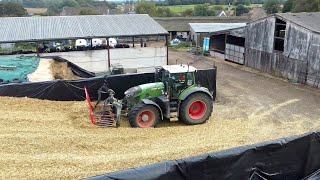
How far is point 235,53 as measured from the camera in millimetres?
31953

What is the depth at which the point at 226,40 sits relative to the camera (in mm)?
34719

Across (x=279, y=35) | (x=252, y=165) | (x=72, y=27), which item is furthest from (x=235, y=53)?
(x=252, y=165)

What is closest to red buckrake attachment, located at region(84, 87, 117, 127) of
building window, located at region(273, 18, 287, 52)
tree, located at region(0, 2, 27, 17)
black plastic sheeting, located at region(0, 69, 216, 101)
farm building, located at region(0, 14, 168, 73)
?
black plastic sheeting, located at region(0, 69, 216, 101)

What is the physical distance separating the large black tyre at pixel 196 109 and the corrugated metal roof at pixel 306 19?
37.9 feet

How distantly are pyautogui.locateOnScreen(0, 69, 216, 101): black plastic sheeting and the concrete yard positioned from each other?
79 cm

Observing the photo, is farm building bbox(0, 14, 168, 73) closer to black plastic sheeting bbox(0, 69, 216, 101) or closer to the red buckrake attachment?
black plastic sheeting bbox(0, 69, 216, 101)

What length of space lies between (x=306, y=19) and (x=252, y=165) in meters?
20.6

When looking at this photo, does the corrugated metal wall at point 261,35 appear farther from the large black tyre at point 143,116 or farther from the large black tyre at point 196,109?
the large black tyre at point 143,116

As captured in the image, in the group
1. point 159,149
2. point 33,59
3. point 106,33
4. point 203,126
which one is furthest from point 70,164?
point 106,33

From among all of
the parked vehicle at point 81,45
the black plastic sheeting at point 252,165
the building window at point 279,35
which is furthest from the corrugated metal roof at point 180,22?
the black plastic sheeting at point 252,165

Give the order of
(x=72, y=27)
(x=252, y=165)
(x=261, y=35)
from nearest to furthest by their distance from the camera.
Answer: (x=252, y=165) < (x=72, y=27) < (x=261, y=35)

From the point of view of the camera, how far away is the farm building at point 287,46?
22.9 m

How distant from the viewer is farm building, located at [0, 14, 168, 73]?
2549 cm

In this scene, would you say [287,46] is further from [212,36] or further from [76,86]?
[76,86]
